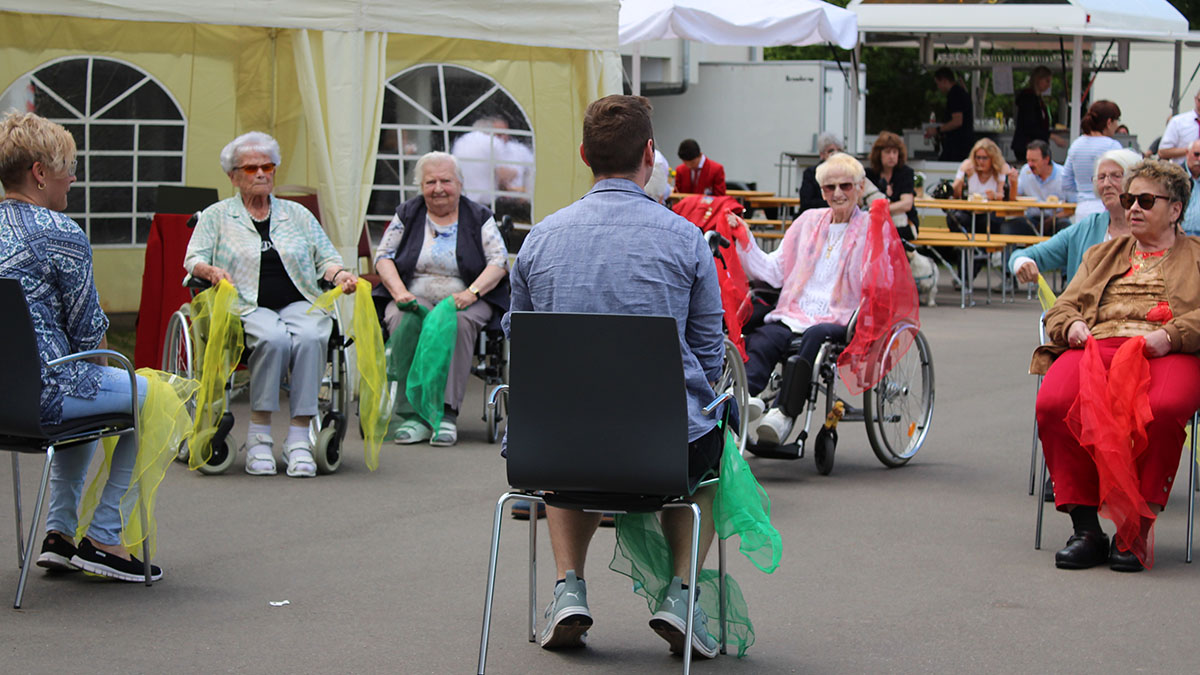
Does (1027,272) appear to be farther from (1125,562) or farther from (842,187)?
(1125,562)

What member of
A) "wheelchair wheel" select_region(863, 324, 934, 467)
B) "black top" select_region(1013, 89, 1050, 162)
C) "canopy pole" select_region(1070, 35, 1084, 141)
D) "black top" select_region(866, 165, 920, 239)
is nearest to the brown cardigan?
"wheelchair wheel" select_region(863, 324, 934, 467)

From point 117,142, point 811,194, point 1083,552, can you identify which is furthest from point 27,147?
point 811,194

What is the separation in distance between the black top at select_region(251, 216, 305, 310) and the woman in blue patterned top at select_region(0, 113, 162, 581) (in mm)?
2261

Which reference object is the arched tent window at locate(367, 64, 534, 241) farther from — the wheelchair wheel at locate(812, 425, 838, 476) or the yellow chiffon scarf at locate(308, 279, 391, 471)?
the wheelchair wheel at locate(812, 425, 838, 476)

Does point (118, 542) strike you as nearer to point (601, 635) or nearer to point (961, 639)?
point (601, 635)

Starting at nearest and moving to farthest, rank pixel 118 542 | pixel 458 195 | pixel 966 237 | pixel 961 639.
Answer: pixel 961 639, pixel 118 542, pixel 458 195, pixel 966 237

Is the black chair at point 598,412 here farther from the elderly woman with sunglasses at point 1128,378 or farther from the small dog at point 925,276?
the small dog at point 925,276

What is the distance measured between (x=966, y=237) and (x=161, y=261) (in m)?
9.84

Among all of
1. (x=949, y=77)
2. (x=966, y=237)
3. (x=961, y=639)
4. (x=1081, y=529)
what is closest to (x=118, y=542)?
(x=961, y=639)

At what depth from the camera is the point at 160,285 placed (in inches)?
333

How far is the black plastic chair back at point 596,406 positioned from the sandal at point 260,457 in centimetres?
351

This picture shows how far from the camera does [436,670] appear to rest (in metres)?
4.19

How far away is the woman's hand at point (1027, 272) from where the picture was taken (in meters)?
6.24

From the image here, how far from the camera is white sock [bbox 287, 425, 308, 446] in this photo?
23.7ft
